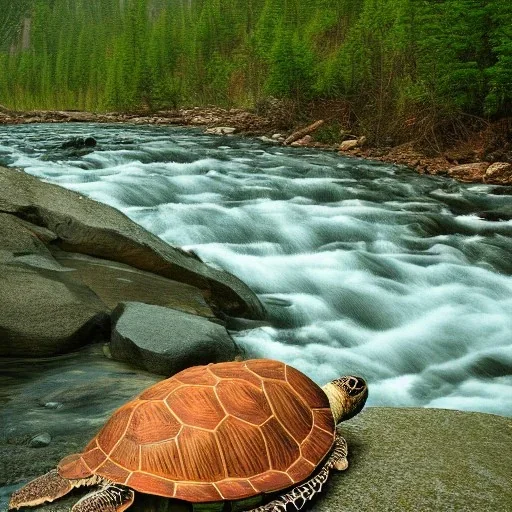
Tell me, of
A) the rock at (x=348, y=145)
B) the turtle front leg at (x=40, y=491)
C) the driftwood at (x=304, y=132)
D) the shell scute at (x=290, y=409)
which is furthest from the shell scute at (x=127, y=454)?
the driftwood at (x=304, y=132)

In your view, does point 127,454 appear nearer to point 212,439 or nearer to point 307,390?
point 212,439

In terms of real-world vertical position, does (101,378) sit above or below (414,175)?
above

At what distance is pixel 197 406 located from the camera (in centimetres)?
233

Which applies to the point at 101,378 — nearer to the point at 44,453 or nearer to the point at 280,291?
the point at 44,453

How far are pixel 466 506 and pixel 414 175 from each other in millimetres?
12822

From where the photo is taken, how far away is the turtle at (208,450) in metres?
2.16

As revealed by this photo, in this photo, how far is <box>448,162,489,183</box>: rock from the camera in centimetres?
1367

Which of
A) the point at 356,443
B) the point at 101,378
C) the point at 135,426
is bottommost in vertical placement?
the point at 101,378

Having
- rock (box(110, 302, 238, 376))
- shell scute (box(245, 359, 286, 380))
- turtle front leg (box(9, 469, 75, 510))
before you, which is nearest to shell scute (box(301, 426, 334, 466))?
shell scute (box(245, 359, 286, 380))

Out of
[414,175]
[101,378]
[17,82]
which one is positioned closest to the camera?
[101,378]

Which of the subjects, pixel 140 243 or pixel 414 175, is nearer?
pixel 140 243

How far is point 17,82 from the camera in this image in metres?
89.5

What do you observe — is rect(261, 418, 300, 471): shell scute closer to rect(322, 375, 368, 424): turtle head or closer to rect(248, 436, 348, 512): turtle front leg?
rect(248, 436, 348, 512): turtle front leg

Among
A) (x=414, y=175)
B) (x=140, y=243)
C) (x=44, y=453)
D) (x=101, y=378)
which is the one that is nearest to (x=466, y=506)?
(x=44, y=453)
